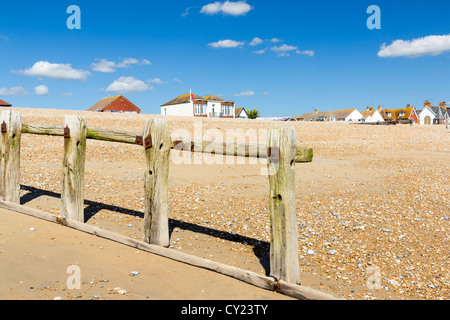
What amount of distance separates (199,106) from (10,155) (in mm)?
61046

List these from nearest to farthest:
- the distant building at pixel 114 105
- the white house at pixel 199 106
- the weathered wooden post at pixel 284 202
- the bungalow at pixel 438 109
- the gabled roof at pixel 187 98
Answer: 1. the weathered wooden post at pixel 284 202
2. the white house at pixel 199 106
3. the gabled roof at pixel 187 98
4. the distant building at pixel 114 105
5. the bungalow at pixel 438 109

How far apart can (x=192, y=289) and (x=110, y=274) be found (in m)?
1.16

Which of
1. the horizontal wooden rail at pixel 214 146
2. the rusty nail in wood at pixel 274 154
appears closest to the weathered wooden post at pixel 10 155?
the horizontal wooden rail at pixel 214 146

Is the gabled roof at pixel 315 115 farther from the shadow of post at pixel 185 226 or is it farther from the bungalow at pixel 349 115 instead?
the shadow of post at pixel 185 226

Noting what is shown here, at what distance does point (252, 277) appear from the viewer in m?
4.35

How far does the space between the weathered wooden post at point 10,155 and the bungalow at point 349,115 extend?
11037 cm

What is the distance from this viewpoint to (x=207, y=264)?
472 centimetres

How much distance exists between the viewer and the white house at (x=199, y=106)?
67000mm

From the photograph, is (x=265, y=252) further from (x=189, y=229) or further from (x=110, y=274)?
(x=110, y=274)

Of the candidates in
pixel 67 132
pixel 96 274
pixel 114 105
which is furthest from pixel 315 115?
pixel 96 274

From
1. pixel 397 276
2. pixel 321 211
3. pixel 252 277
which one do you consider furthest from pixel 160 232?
pixel 321 211

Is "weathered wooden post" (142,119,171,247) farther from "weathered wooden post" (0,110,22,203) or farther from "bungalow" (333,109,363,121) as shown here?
"bungalow" (333,109,363,121)

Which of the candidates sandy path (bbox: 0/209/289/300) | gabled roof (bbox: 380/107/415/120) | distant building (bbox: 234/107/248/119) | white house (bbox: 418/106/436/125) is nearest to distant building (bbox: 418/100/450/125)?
white house (bbox: 418/106/436/125)

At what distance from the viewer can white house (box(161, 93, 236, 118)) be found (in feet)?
220
